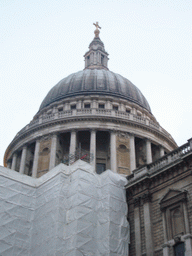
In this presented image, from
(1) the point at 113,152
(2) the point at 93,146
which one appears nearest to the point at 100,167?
(1) the point at 113,152

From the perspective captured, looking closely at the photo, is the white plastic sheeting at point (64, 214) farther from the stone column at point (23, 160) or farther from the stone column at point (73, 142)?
the stone column at point (23, 160)

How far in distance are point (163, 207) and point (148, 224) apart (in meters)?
1.69

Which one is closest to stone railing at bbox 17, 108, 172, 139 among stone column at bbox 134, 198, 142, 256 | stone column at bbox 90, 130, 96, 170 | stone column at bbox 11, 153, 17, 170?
stone column at bbox 90, 130, 96, 170

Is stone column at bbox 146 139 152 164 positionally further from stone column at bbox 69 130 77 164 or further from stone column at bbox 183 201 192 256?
stone column at bbox 183 201 192 256

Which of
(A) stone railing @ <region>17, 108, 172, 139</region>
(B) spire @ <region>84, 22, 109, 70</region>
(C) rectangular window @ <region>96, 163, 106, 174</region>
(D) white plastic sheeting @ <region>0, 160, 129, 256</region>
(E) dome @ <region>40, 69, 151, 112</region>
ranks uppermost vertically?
(B) spire @ <region>84, 22, 109, 70</region>

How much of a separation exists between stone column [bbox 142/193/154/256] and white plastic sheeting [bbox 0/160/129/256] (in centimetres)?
197

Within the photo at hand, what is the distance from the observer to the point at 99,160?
4475 cm

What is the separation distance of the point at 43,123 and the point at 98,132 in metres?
6.65

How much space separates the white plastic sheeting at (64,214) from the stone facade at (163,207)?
1175 millimetres

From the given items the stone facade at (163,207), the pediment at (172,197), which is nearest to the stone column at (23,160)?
the stone facade at (163,207)

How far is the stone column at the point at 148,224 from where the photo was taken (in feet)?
89.0

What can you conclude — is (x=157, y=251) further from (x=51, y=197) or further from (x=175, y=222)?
(x=51, y=197)

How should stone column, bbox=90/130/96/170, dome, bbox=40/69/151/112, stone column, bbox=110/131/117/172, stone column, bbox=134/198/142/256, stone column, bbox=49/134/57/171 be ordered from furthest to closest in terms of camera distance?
dome, bbox=40/69/151/112, stone column, bbox=49/134/57/171, stone column, bbox=90/130/96/170, stone column, bbox=110/131/117/172, stone column, bbox=134/198/142/256

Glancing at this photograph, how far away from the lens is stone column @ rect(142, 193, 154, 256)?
27.1 meters
